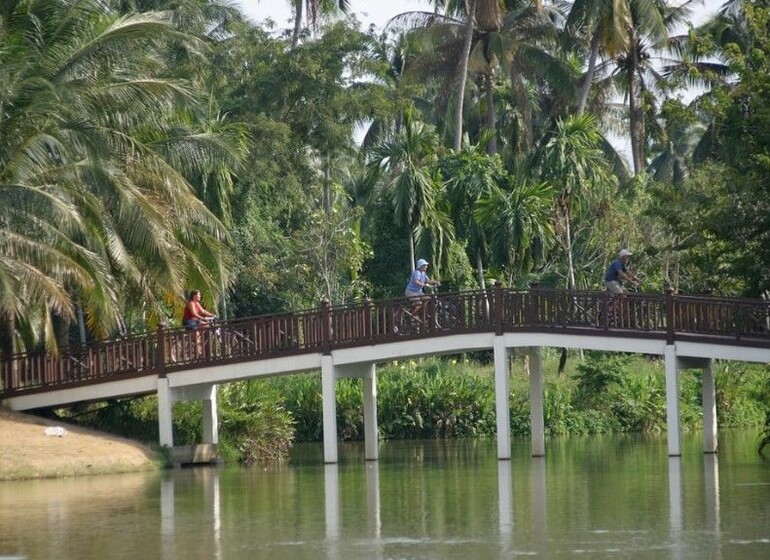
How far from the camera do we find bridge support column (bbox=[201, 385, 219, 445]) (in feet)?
108

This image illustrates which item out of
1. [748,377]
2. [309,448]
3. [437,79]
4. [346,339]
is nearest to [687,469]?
[346,339]

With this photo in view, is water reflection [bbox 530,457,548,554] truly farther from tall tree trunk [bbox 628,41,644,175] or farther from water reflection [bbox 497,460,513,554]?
tall tree trunk [bbox 628,41,644,175]

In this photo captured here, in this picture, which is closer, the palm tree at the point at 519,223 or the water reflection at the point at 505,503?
the water reflection at the point at 505,503

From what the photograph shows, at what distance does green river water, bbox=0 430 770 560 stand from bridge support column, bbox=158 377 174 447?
3.67 ft

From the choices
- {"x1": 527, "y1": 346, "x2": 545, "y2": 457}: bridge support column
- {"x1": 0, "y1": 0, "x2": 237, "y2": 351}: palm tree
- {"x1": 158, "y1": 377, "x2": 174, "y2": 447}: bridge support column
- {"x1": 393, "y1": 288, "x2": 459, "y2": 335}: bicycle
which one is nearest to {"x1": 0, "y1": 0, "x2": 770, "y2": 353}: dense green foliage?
{"x1": 0, "y1": 0, "x2": 237, "y2": 351}: palm tree

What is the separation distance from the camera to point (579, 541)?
17.6 metres

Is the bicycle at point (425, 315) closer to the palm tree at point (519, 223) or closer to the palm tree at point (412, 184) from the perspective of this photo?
the palm tree at point (519, 223)

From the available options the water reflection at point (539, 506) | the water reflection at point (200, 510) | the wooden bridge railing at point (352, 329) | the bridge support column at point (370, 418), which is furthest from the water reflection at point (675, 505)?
the bridge support column at point (370, 418)

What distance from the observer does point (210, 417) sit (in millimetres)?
33031

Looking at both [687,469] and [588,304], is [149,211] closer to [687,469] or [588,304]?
[588,304]

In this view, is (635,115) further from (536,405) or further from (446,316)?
(446,316)

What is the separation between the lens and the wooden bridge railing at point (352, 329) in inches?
1198

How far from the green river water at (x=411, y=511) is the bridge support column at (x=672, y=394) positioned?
1.21 feet

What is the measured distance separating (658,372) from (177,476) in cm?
2011
